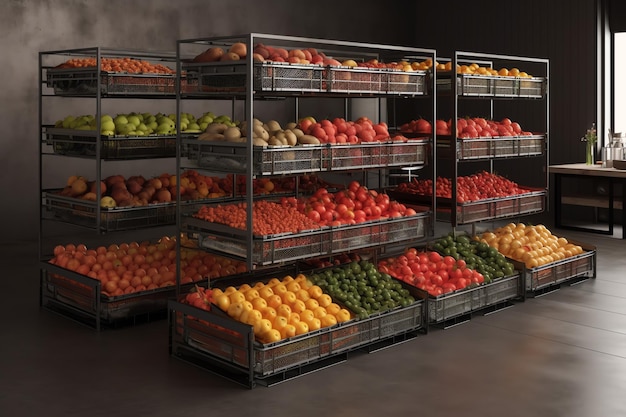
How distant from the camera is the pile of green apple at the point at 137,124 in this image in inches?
264

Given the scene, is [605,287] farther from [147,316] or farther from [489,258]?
[147,316]

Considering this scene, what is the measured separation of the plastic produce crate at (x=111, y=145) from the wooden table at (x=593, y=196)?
578 cm

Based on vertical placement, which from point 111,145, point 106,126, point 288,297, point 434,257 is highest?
point 106,126

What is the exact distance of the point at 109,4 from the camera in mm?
10703

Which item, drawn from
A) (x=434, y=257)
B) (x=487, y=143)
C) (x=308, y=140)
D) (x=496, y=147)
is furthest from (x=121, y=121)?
(x=496, y=147)

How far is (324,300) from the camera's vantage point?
5473 mm

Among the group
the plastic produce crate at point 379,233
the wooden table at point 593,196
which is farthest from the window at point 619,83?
the plastic produce crate at point 379,233

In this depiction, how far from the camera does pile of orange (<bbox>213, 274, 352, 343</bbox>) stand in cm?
502

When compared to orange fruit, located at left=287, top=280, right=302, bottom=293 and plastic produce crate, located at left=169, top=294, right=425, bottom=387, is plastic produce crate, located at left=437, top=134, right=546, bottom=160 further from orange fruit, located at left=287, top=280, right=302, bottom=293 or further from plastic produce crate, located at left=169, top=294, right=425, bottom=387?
orange fruit, located at left=287, top=280, right=302, bottom=293

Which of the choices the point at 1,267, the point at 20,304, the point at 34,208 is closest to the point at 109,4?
the point at 34,208

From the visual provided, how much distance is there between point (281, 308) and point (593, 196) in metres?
7.03

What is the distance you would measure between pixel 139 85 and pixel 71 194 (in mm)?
1106

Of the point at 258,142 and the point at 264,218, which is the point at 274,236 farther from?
the point at 258,142

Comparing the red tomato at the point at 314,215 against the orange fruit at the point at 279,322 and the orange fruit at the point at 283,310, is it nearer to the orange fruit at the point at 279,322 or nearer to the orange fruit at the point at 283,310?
the orange fruit at the point at 283,310
